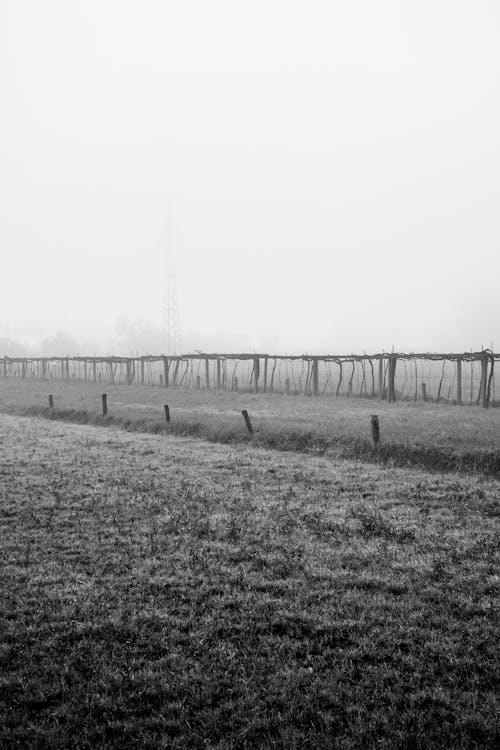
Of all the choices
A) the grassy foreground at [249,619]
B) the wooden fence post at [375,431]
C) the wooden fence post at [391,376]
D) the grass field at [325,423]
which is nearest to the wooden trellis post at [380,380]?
the wooden fence post at [391,376]

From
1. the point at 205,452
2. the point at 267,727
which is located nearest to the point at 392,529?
the point at 267,727

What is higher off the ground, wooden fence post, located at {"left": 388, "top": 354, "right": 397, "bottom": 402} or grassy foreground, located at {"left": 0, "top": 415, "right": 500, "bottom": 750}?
wooden fence post, located at {"left": 388, "top": 354, "right": 397, "bottom": 402}

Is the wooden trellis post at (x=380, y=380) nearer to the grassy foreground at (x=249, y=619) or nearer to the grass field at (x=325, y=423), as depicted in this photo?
the grass field at (x=325, y=423)

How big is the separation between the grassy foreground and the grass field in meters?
4.48

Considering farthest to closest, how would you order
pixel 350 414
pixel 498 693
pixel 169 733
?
pixel 350 414 < pixel 498 693 < pixel 169 733

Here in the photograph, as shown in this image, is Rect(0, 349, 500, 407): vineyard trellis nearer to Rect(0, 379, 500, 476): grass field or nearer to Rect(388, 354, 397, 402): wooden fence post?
Rect(388, 354, 397, 402): wooden fence post

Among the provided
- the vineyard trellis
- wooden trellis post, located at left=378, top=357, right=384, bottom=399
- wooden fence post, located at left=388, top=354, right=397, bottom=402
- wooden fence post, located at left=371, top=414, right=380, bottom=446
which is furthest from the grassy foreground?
wooden trellis post, located at left=378, top=357, right=384, bottom=399

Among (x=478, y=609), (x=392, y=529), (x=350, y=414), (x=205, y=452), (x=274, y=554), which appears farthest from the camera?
(x=350, y=414)

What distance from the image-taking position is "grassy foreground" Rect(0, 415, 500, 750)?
5.27m

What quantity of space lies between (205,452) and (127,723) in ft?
51.4

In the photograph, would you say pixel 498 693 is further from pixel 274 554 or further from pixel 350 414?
pixel 350 414

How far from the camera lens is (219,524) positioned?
1141 centimetres

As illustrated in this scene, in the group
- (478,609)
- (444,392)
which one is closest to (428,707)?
(478,609)

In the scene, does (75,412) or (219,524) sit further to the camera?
(75,412)
